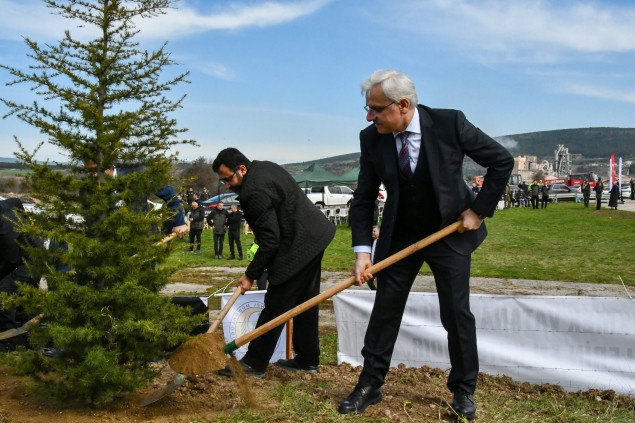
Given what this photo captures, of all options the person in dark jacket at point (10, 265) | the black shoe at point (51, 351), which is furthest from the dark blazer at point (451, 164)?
the person in dark jacket at point (10, 265)

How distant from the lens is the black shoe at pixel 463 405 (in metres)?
4.36

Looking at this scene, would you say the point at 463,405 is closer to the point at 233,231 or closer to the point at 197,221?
the point at 233,231

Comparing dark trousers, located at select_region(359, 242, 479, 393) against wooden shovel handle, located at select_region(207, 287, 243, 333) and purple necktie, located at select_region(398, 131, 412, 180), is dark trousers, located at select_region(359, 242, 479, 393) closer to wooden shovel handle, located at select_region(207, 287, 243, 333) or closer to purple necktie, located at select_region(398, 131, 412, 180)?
purple necktie, located at select_region(398, 131, 412, 180)

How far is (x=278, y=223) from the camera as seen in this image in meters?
5.39

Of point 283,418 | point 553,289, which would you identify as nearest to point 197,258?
point 553,289

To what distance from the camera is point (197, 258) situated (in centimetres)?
1978

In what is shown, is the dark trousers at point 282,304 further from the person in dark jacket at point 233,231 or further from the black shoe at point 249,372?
the person in dark jacket at point 233,231

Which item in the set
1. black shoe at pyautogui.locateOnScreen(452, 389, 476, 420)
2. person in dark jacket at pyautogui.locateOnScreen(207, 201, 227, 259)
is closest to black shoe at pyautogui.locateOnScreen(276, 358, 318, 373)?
black shoe at pyautogui.locateOnScreen(452, 389, 476, 420)

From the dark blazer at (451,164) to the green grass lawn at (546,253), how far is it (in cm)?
627

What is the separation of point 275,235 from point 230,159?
0.68 meters

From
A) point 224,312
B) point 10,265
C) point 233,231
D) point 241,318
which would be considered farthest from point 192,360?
point 233,231

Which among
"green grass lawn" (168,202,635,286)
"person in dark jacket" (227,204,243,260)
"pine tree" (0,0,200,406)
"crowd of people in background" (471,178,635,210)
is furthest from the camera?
"crowd of people in background" (471,178,635,210)

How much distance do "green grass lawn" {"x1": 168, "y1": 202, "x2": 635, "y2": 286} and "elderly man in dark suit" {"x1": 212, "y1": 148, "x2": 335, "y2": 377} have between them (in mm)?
4852

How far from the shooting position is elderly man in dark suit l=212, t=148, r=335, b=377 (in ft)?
17.3
